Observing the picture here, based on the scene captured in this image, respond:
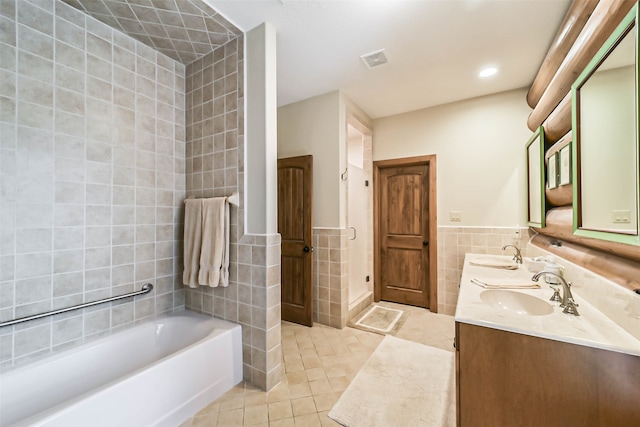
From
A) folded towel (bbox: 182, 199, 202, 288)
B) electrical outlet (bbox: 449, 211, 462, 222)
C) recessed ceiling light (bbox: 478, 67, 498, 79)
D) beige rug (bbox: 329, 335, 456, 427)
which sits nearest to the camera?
beige rug (bbox: 329, 335, 456, 427)

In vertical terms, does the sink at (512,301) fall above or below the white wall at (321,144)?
below

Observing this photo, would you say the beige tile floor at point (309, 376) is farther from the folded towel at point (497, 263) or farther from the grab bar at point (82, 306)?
the grab bar at point (82, 306)

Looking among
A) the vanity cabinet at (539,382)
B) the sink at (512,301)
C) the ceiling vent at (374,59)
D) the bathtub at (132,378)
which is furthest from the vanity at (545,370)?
the ceiling vent at (374,59)

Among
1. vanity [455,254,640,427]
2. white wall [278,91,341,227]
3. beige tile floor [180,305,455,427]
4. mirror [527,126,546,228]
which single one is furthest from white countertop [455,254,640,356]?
white wall [278,91,341,227]

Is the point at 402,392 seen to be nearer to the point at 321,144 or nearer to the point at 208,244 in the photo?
the point at 208,244

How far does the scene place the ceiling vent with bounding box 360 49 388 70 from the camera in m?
2.06

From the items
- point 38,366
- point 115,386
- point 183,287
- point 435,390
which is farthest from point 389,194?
point 38,366

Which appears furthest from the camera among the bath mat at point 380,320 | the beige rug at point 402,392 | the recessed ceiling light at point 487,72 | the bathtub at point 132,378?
the bath mat at point 380,320

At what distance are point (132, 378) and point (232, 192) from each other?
1231 mm

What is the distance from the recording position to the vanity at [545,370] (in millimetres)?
827

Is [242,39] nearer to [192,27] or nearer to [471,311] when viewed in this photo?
[192,27]

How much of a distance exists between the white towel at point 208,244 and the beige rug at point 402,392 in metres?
1.22

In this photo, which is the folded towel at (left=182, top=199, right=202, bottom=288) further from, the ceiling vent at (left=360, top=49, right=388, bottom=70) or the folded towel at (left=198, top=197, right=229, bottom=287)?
the ceiling vent at (left=360, top=49, right=388, bottom=70)

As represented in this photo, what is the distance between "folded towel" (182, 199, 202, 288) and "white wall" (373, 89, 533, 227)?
2641 millimetres
